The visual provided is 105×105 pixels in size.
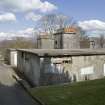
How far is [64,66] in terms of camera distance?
64.8ft

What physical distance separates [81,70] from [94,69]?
4.40 feet

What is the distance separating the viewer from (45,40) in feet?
104

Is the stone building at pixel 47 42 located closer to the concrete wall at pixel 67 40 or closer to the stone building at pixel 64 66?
the concrete wall at pixel 67 40

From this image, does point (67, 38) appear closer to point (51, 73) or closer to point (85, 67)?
point (85, 67)

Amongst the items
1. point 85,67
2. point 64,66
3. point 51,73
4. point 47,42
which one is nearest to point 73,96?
point 51,73

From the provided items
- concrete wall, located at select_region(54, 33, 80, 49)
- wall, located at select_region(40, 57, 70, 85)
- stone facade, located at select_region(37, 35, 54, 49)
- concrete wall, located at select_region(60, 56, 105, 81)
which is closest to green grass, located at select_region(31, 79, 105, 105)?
wall, located at select_region(40, 57, 70, 85)

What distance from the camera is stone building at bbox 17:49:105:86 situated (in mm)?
18812

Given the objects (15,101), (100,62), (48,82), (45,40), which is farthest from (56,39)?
(15,101)

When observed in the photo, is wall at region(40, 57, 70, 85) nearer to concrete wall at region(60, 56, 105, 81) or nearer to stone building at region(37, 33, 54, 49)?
concrete wall at region(60, 56, 105, 81)

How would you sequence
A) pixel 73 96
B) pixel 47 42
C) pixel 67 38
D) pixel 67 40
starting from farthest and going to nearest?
pixel 47 42 → pixel 67 40 → pixel 67 38 → pixel 73 96

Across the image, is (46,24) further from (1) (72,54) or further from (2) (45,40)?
(1) (72,54)

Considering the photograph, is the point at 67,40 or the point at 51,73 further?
the point at 67,40

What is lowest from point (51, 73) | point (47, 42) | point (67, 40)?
point (51, 73)

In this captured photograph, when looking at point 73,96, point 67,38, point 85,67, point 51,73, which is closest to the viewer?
point 73,96
